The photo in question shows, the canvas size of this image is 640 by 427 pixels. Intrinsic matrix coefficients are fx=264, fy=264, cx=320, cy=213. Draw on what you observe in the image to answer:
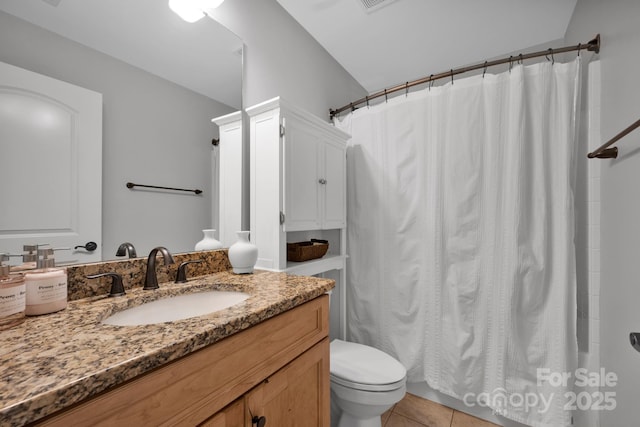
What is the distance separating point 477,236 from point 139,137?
5.68ft

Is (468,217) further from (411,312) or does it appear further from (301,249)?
(301,249)

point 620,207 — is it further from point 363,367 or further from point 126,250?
point 126,250

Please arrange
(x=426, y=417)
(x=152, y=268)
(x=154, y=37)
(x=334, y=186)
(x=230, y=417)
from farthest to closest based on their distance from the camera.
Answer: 1. (x=334, y=186)
2. (x=426, y=417)
3. (x=154, y=37)
4. (x=152, y=268)
5. (x=230, y=417)

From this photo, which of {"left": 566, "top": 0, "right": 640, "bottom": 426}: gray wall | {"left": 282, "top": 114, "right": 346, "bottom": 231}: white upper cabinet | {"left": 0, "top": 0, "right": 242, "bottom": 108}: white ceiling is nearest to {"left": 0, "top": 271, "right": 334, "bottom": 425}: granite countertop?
{"left": 282, "top": 114, "right": 346, "bottom": 231}: white upper cabinet

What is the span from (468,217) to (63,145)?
1830 mm

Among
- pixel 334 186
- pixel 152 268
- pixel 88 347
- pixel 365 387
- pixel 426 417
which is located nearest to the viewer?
pixel 88 347

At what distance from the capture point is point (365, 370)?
1307 mm

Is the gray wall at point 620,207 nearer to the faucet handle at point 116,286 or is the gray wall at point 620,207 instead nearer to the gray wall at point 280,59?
the gray wall at point 280,59

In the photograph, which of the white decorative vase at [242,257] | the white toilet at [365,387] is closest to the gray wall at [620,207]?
the white toilet at [365,387]

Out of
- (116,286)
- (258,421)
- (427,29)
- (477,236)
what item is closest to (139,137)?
(116,286)

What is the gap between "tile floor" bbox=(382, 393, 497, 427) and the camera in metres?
1.54

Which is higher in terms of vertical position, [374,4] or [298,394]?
[374,4]

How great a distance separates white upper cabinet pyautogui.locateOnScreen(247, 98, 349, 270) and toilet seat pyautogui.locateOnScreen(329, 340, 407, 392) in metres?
0.60

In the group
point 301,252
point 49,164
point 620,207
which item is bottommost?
point 301,252
